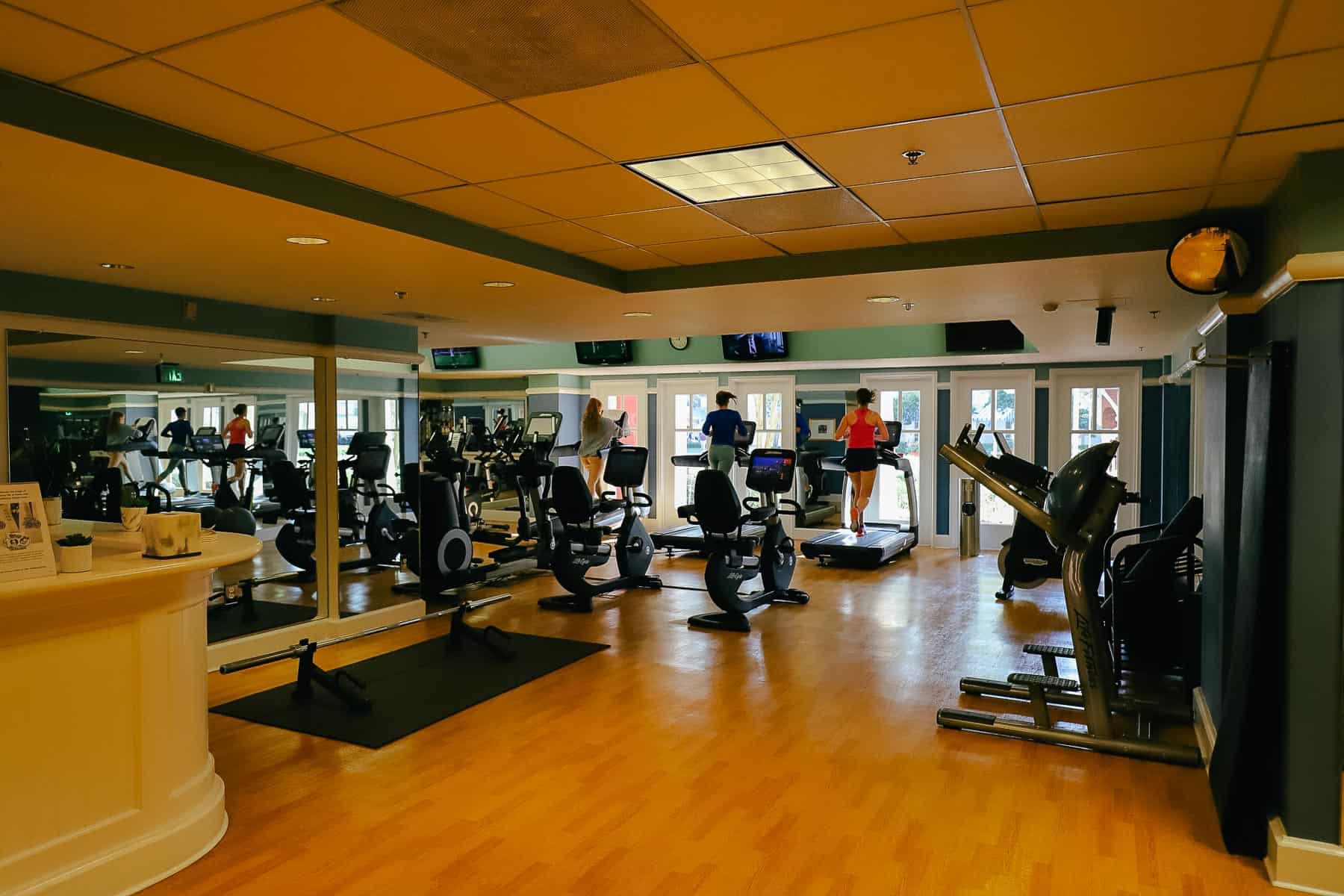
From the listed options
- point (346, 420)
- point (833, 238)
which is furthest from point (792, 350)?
point (833, 238)

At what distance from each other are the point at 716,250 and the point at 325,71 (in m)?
2.61

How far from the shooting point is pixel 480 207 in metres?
→ 3.71

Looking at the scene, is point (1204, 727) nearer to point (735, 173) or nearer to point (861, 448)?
point (735, 173)

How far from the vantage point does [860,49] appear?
7.14 ft

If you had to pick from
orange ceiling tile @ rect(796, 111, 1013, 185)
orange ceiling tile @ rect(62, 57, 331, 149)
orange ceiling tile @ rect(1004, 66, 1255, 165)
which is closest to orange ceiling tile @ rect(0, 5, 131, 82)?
orange ceiling tile @ rect(62, 57, 331, 149)

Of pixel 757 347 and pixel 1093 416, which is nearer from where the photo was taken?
pixel 1093 416

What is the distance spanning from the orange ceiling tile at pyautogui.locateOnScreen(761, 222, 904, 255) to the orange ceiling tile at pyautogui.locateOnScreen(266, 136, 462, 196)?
5.58 ft

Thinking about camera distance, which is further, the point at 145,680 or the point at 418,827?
the point at 418,827

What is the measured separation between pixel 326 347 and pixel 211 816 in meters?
3.57

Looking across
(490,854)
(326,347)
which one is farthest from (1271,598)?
(326,347)

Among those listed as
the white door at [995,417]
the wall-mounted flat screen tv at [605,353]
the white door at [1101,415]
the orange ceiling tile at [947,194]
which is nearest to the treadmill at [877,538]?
the white door at [995,417]

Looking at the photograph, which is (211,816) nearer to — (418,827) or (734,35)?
(418,827)

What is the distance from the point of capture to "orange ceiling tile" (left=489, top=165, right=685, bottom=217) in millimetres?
3295

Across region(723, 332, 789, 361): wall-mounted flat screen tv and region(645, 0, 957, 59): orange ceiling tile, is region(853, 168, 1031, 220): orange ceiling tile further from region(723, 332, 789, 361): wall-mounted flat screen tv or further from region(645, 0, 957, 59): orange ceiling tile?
region(723, 332, 789, 361): wall-mounted flat screen tv
